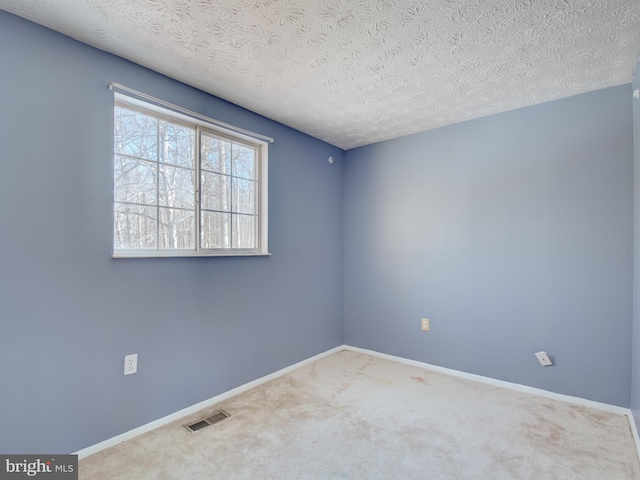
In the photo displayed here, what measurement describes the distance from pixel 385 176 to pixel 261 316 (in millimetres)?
1933

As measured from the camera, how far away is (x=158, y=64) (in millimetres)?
2096

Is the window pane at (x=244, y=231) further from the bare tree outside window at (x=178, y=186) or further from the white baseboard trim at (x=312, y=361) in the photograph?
the white baseboard trim at (x=312, y=361)

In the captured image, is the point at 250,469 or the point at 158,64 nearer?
the point at 250,469

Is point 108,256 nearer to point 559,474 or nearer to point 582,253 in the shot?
point 559,474

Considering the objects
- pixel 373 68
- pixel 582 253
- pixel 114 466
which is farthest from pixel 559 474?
pixel 373 68

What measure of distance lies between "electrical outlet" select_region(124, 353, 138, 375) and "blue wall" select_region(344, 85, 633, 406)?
232 centimetres

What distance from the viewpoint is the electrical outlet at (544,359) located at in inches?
102

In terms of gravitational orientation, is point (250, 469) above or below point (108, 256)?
below

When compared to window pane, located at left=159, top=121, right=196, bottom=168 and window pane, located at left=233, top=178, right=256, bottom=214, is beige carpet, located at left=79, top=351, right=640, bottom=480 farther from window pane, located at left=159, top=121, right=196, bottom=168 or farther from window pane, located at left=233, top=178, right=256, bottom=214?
window pane, located at left=159, top=121, right=196, bottom=168

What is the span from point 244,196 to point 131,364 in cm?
148

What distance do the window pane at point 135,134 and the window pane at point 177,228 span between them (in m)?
0.39

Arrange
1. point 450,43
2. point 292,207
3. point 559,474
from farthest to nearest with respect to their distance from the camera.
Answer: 1. point 292,207
2. point 450,43
3. point 559,474

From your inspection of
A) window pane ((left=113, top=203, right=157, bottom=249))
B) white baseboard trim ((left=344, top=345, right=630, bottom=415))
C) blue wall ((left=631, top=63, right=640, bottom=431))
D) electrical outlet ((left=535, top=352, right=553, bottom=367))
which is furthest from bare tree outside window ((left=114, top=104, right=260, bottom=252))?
blue wall ((left=631, top=63, right=640, bottom=431))

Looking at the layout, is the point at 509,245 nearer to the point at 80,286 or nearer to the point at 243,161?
the point at 243,161
